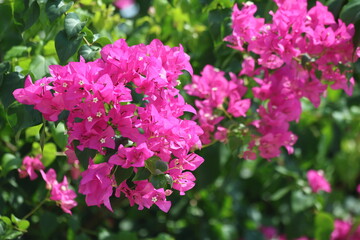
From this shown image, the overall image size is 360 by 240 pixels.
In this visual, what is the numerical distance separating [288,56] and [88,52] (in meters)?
0.40

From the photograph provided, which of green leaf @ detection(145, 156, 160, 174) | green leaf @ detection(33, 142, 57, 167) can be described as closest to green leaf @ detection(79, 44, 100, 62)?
green leaf @ detection(145, 156, 160, 174)

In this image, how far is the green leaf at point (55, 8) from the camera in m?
1.00

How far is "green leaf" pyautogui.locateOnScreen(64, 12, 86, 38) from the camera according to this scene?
980 millimetres

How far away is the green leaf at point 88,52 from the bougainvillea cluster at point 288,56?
0.29 meters

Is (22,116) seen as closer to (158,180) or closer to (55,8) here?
(55,8)

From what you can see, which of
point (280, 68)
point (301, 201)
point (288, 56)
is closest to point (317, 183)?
point (301, 201)

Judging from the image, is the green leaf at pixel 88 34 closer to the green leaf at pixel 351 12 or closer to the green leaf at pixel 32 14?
the green leaf at pixel 32 14

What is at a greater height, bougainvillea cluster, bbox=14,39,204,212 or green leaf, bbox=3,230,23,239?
bougainvillea cluster, bbox=14,39,204,212

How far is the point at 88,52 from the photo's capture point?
1.00 meters

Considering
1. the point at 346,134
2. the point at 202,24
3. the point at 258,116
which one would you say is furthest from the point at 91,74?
the point at 346,134

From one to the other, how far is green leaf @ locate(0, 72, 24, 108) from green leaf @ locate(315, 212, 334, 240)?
1.11 m

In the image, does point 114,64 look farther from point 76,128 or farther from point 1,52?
point 1,52

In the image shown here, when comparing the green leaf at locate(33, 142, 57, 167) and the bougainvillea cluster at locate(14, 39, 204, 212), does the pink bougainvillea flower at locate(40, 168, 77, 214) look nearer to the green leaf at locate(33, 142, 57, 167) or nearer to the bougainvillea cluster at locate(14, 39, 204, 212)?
the green leaf at locate(33, 142, 57, 167)

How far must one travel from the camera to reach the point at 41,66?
45.4 inches
